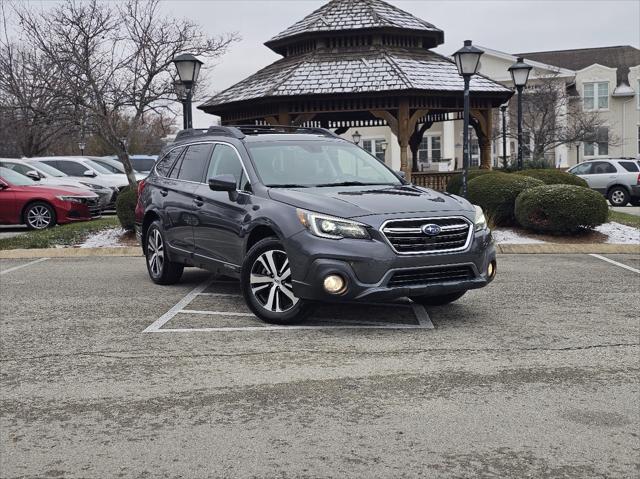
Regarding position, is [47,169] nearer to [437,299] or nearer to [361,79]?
[361,79]

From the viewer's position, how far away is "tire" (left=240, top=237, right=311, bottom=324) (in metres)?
7.16

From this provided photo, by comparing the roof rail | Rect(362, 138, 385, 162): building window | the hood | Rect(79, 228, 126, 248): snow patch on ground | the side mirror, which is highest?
Rect(362, 138, 385, 162): building window

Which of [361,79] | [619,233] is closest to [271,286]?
[619,233]

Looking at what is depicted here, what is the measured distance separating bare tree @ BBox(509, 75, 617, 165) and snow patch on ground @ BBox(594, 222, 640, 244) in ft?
91.9

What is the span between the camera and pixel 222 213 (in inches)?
319

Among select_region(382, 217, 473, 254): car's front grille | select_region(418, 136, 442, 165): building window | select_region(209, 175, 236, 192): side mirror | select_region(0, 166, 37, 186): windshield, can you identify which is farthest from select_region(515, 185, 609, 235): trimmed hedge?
select_region(418, 136, 442, 165): building window

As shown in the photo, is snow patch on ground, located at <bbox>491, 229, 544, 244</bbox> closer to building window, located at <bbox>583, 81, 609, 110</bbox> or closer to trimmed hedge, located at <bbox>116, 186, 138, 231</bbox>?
trimmed hedge, located at <bbox>116, 186, 138, 231</bbox>

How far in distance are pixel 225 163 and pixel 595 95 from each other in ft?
166

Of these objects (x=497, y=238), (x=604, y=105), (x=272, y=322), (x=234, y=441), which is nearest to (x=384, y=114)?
(x=497, y=238)

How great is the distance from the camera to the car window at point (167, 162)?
32.0 feet

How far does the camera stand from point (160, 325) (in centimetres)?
745

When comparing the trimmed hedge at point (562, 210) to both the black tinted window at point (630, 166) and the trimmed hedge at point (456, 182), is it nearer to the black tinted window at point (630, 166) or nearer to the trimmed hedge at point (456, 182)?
the trimmed hedge at point (456, 182)

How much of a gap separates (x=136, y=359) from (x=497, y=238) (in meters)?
9.58

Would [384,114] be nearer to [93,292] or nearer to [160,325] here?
[93,292]
